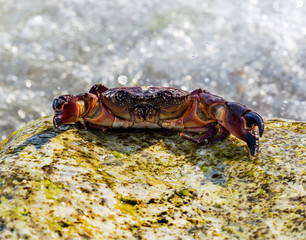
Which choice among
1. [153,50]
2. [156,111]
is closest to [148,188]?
[156,111]

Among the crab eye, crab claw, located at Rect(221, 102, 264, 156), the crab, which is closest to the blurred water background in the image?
the crab

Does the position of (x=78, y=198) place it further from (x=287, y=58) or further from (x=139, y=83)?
(x=287, y=58)

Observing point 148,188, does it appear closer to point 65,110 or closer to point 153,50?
point 65,110

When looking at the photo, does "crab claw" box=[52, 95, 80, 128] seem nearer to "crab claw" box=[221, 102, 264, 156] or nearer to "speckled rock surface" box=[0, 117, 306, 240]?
"speckled rock surface" box=[0, 117, 306, 240]

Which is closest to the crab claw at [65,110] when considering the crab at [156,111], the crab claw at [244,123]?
the crab at [156,111]

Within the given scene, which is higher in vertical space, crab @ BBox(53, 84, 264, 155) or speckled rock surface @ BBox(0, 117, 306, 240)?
crab @ BBox(53, 84, 264, 155)

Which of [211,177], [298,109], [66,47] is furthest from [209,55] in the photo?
[211,177]

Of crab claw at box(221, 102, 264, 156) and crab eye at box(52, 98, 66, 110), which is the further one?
crab eye at box(52, 98, 66, 110)
